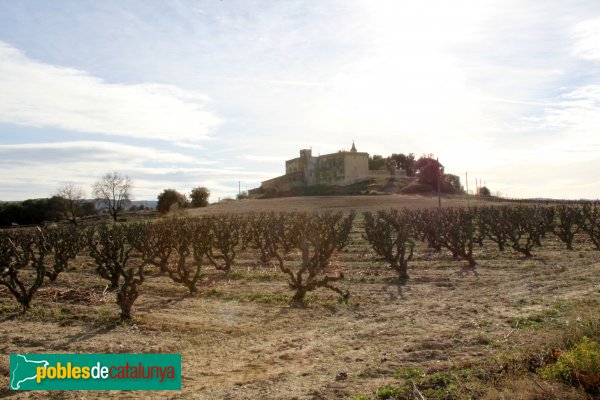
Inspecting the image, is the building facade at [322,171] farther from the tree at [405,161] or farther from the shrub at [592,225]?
the shrub at [592,225]

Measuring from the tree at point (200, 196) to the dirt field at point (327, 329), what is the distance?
190 ft

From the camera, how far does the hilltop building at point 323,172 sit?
Result: 281 feet

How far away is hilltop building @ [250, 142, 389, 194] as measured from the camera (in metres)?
85.7

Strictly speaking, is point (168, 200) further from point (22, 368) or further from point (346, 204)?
point (22, 368)

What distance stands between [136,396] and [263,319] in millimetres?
4536

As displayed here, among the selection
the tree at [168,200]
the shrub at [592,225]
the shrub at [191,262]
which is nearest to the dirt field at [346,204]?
the tree at [168,200]

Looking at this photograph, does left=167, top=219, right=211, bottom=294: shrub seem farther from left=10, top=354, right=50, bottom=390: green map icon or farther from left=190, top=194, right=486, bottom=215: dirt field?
left=190, top=194, right=486, bottom=215: dirt field

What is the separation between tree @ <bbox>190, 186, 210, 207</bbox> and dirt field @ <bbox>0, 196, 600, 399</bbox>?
57935 mm

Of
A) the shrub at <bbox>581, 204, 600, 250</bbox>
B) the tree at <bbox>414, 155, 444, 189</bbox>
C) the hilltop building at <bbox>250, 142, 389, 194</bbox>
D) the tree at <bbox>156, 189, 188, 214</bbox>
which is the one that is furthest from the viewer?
the hilltop building at <bbox>250, 142, 389, 194</bbox>

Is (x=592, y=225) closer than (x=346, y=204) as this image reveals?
Yes

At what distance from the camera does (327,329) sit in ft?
32.9

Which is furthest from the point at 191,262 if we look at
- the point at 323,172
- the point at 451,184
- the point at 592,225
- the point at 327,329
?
the point at 323,172

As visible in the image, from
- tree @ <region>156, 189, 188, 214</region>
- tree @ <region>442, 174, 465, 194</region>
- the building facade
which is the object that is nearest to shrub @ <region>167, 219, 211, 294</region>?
tree @ <region>156, 189, 188, 214</region>

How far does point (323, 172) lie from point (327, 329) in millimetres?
80566
